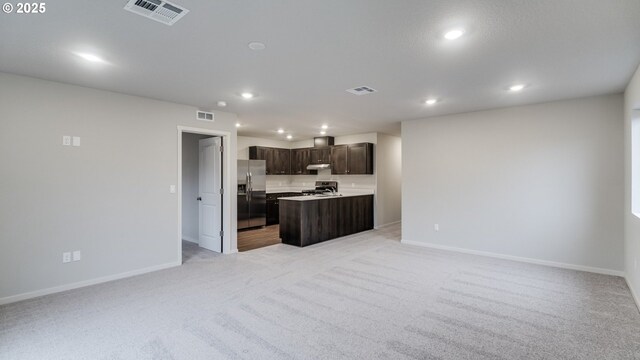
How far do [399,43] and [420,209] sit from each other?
4.05 metres

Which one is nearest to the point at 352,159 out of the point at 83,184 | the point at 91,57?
the point at 83,184

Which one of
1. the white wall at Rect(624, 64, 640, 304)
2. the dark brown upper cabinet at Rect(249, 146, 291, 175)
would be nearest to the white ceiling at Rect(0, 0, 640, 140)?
the white wall at Rect(624, 64, 640, 304)

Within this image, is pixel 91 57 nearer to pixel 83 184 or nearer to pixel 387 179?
pixel 83 184

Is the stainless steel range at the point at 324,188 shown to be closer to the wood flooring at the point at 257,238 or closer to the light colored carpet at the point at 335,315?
the wood flooring at the point at 257,238

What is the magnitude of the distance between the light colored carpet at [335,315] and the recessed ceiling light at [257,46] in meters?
2.51

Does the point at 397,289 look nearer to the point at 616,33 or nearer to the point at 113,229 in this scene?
the point at 616,33

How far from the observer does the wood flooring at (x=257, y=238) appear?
5.99m

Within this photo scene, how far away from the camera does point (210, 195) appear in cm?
560

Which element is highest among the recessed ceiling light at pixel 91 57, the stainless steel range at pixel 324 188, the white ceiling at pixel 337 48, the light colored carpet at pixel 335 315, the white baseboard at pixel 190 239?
the recessed ceiling light at pixel 91 57

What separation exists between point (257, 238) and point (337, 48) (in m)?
4.92

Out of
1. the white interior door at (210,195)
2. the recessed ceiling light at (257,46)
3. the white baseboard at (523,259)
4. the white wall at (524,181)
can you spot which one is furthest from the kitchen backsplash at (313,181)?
the recessed ceiling light at (257,46)

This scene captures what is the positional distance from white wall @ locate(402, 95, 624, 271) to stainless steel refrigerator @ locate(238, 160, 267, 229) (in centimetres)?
382

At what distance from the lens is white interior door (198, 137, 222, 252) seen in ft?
17.8

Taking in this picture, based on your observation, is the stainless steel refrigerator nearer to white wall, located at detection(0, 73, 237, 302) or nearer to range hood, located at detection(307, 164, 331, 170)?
range hood, located at detection(307, 164, 331, 170)
